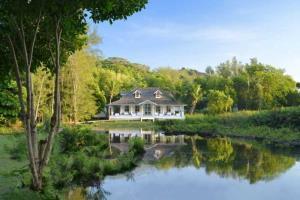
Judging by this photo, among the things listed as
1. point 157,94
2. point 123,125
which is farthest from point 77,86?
point 157,94

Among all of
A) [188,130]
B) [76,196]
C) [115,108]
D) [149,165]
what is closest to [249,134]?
[188,130]

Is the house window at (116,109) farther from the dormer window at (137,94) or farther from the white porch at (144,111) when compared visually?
the dormer window at (137,94)

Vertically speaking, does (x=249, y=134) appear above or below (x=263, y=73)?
below

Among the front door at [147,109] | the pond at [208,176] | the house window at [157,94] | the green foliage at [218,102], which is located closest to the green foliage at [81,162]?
the pond at [208,176]

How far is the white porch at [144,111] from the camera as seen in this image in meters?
61.0

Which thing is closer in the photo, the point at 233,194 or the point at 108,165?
the point at 233,194

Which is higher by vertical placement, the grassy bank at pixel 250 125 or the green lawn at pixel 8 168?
the grassy bank at pixel 250 125

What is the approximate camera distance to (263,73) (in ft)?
189

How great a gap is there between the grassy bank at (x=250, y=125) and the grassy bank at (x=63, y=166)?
13.9 metres

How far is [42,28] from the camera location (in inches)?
405

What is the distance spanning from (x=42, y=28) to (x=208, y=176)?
10.6 m

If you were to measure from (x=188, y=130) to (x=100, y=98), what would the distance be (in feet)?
76.0

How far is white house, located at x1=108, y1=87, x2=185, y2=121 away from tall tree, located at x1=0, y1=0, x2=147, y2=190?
49980mm

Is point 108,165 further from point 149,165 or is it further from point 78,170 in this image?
point 149,165
